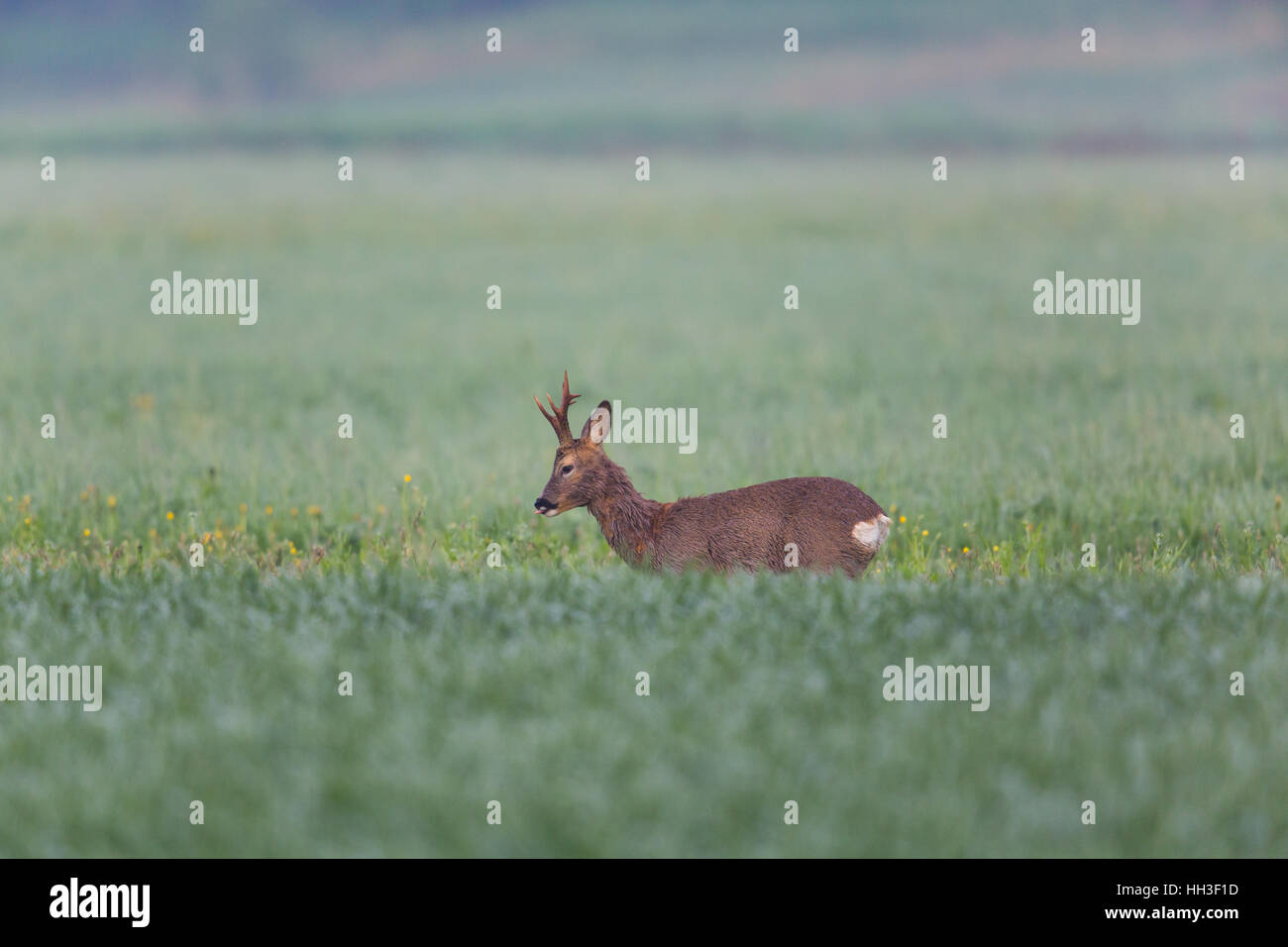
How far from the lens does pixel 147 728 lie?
650 centimetres

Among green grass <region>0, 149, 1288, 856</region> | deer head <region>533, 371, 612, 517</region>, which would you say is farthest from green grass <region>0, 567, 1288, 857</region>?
deer head <region>533, 371, 612, 517</region>

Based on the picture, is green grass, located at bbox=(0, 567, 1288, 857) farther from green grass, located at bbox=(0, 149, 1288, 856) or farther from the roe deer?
the roe deer

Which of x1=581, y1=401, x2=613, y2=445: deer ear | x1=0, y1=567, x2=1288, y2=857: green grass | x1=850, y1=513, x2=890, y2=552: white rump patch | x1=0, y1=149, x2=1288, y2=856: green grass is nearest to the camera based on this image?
x1=0, y1=567, x2=1288, y2=857: green grass

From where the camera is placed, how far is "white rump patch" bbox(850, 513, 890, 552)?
28.1ft

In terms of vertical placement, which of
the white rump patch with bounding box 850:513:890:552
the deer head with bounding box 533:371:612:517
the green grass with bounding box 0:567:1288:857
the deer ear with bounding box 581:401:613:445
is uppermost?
the deer ear with bounding box 581:401:613:445

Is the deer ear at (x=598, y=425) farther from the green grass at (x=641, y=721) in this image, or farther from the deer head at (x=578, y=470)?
the green grass at (x=641, y=721)

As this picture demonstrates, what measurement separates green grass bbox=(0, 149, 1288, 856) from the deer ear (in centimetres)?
98

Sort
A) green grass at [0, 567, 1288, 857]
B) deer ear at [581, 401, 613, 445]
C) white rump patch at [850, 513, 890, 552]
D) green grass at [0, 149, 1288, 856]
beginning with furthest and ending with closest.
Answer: deer ear at [581, 401, 613, 445] → white rump patch at [850, 513, 890, 552] → green grass at [0, 149, 1288, 856] → green grass at [0, 567, 1288, 857]

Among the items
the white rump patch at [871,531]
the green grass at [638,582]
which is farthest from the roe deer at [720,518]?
the green grass at [638,582]

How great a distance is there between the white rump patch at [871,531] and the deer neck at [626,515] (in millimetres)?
1319

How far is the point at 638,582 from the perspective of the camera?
8.48 metres

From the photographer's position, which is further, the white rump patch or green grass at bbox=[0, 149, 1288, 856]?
the white rump patch

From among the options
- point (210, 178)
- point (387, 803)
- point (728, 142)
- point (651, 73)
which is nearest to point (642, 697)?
point (387, 803)
